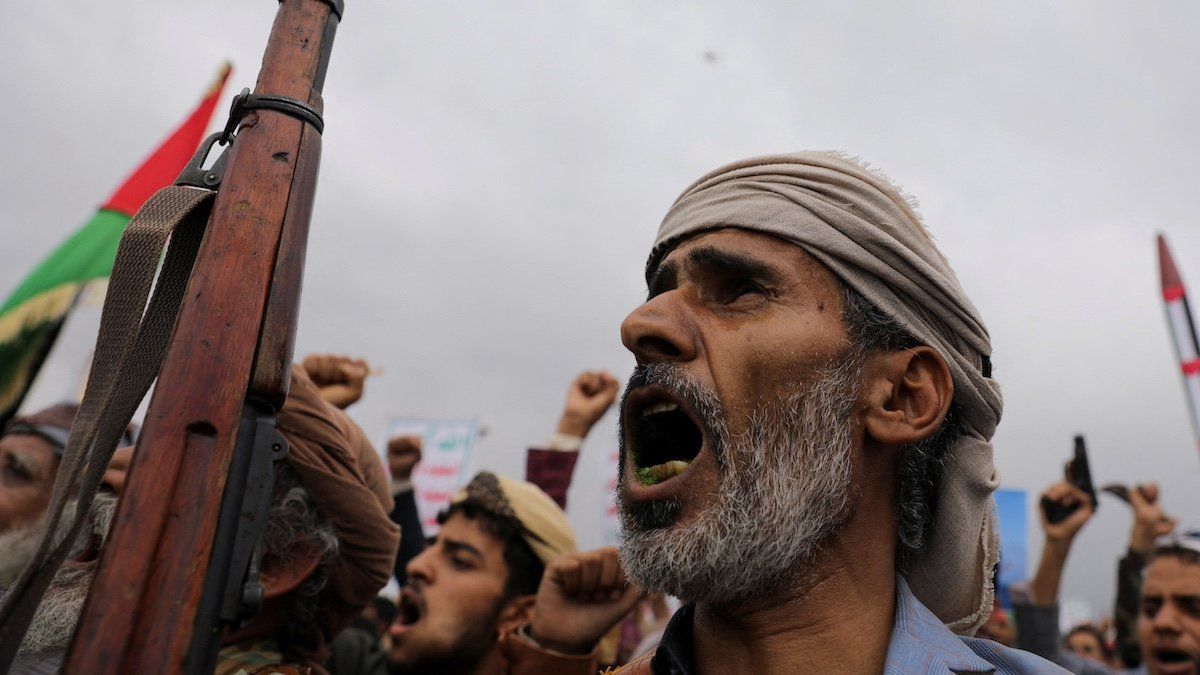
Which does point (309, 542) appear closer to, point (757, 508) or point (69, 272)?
point (757, 508)

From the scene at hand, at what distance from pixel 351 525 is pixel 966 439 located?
6.73ft

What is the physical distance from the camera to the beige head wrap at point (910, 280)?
6.34ft

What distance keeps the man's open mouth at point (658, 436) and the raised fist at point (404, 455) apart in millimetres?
3597

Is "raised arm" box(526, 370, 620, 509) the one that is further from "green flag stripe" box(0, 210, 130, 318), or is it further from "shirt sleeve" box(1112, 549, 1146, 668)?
"shirt sleeve" box(1112, 549, 1146, 668)

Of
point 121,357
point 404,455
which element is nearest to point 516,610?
point 404,455

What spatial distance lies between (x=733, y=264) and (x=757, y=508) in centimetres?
57

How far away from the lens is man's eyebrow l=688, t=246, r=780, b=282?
189 centimetres

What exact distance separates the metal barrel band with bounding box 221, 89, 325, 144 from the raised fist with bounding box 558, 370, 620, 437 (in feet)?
11.2

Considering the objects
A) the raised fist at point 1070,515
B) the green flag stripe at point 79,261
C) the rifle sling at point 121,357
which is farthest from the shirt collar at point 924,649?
the green flag stripe at point 79,261

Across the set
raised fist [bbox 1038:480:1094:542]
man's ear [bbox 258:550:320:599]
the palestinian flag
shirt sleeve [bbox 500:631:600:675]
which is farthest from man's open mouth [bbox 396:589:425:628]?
raised fist [bbox 1038:480:1094:542]

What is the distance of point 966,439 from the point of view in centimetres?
204

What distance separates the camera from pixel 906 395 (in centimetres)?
A: 194

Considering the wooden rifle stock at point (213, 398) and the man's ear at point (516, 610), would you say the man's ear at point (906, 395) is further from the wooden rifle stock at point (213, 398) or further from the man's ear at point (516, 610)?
the man's ear at point (516, 610)

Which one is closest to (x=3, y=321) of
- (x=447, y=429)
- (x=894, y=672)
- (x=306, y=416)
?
(x=306, y=416)
